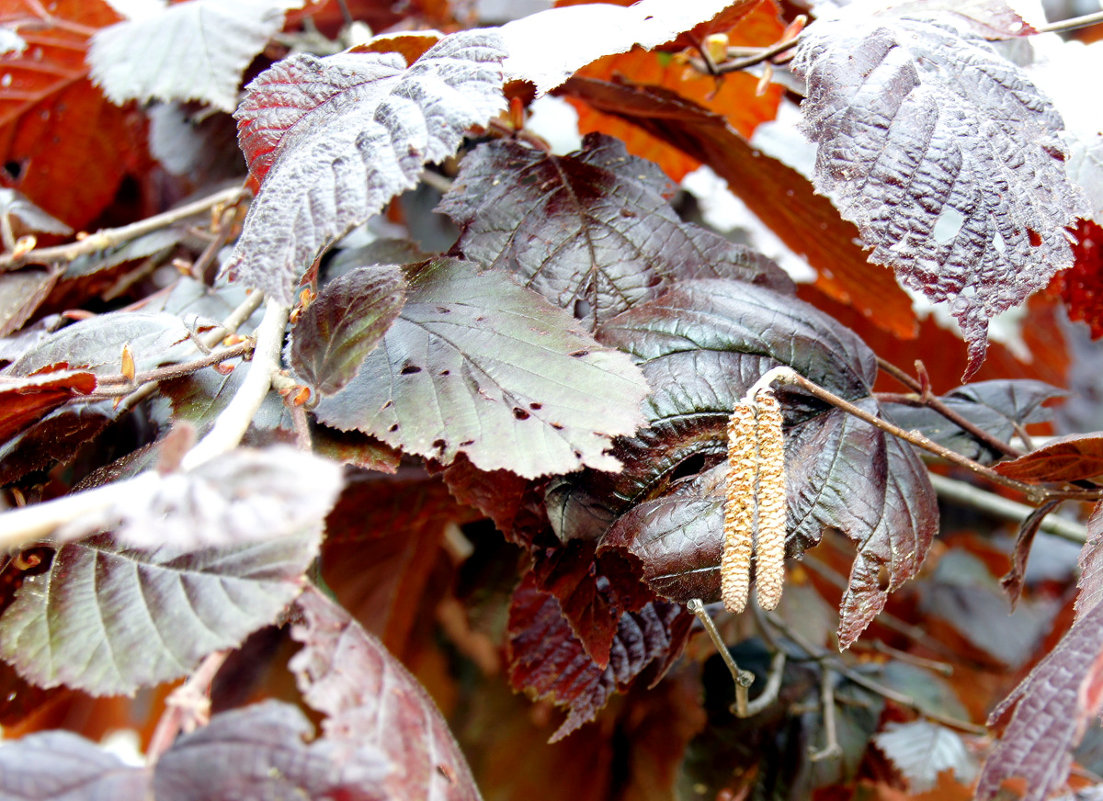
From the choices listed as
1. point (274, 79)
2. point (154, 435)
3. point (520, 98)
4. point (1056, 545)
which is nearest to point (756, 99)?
point (520, 98)

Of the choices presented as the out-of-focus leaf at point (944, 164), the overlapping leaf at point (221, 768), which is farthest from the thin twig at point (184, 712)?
the out-of-focus leaf at point (944, 164)

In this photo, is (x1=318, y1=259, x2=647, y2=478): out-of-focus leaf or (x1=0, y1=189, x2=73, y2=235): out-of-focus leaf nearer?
(x1=318, y1=259, x2=647, y2=478): out-of-focus leaf

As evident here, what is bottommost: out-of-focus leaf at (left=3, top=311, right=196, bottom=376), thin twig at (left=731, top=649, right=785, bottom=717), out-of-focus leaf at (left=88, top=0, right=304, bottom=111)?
thin twig at (left=731, top=649, right=785, bottom=717)

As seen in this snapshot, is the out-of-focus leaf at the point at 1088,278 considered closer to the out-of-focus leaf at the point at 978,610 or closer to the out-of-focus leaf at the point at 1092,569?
the out-of-focus leaf at the point at 1092,569

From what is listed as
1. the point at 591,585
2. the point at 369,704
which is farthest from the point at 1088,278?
the point at 369,704

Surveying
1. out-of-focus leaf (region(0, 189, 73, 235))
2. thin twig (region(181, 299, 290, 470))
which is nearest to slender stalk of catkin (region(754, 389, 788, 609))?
thin twig (region(181, 299, 290, 470))

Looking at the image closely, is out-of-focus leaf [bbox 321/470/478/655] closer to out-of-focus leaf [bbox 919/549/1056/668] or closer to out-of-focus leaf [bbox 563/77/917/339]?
out-of-focus leaf [bbox 563/77/917/339]
